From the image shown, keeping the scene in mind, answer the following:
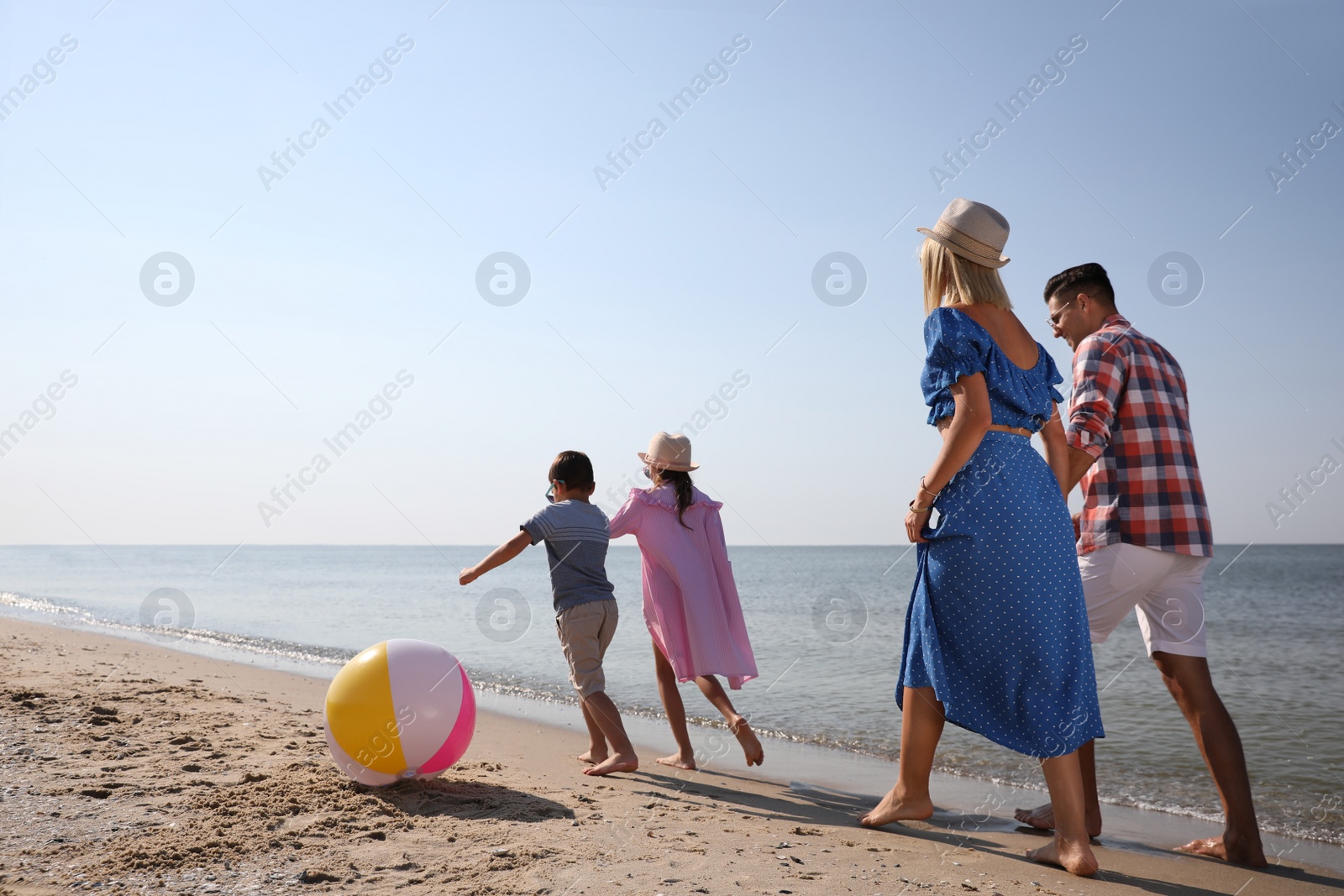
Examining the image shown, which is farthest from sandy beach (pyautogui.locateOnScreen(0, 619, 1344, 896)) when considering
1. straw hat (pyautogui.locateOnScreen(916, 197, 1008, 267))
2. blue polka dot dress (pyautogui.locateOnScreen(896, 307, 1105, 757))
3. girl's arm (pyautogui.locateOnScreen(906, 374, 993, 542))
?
straw hat (pyautogui.locateOnScreen(916, 197, 1008, 267))

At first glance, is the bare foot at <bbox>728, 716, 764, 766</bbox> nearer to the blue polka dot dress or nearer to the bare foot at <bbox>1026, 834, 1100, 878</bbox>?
the blue polka dot dress

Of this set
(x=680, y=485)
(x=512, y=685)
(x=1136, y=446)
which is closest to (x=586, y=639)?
(x=680, y=485)

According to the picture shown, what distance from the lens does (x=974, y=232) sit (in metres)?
3.34

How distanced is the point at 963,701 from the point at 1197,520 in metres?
1.33

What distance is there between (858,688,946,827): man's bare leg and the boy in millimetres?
1648

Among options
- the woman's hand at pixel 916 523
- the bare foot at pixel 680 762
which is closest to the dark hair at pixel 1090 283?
the woman's hand at pixel 916 523

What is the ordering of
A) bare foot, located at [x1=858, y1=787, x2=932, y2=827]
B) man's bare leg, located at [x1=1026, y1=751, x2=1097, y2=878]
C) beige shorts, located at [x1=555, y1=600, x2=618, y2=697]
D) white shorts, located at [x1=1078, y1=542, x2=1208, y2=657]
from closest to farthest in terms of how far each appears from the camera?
man's bare leg, located at [x1=1026, y1=751, x2=1097, y2=878] → bare foot, located at [x1=858, y1=787, x2=932, y2=827] → white shorts, located at [x1=1078, y1=542, x2=1208, y2=657] → beige shorts, located at [x1=555, y1=600, x2=618, y2=697]

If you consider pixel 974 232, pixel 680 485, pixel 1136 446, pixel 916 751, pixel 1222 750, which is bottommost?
pixel 916 751

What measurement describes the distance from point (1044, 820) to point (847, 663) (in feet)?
20.3

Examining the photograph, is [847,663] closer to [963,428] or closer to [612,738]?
[612,738]

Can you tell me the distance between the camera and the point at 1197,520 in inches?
145

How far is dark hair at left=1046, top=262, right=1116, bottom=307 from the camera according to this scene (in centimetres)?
411

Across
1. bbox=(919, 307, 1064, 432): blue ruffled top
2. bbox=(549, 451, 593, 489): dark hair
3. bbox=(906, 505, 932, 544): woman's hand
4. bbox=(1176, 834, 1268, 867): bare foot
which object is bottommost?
bbox=(1176, 834, 1268, 867): bare foot

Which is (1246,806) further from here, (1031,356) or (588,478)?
(588,478)
